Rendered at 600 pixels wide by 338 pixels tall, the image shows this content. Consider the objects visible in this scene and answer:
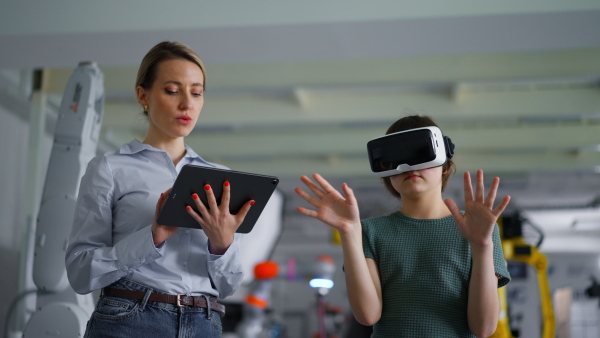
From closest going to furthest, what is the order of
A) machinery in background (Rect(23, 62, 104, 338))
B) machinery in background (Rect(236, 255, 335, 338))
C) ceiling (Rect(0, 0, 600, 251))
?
machinery in background (Rect(23, 62, 104, 338)) < ceiling (Rect(0, 0, 600, 251)) < machinery in background (Rect(236, 255, 335, 338))

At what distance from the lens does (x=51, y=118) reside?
6625 millimetres

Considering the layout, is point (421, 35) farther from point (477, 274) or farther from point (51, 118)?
point (51, 118)

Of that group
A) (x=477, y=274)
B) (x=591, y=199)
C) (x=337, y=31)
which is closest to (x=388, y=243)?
(x=477, y=274)

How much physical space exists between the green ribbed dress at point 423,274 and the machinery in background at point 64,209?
1794 millimetres

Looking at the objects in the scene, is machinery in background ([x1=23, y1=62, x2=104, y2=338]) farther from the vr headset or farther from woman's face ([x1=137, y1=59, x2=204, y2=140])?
the vr headset

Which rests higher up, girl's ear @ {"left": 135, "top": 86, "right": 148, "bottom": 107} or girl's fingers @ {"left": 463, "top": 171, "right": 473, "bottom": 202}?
girl's ear @ {"left": 135, "top": 86, "right": 148, "bottom": 107}

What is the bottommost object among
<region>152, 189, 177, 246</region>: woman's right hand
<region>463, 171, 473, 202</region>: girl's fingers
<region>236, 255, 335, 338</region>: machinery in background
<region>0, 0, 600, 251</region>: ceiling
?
<region>236, 255, 335, 338</region>: machinery in background

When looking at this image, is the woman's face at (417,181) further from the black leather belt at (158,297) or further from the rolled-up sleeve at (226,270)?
the black leather belt at (158,297)

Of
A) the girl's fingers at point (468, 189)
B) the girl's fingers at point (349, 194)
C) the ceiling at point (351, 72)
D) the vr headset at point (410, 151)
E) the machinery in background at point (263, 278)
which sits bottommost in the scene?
the machinery in background at point (263, 278)

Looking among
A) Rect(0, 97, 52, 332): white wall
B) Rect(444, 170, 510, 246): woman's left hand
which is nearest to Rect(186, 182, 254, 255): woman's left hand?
Rect(444, 170, 510, 246): woman's left hand

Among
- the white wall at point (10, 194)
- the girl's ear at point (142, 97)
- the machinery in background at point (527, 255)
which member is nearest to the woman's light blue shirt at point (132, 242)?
the girl's ear at point (142, 97)

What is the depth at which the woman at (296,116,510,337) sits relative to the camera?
167cm

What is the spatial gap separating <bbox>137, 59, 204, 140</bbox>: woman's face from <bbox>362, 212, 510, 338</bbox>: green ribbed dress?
1.92 feet

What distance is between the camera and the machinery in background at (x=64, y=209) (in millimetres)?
3117
